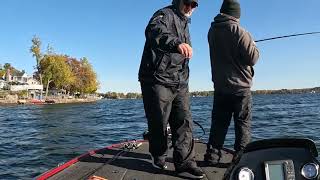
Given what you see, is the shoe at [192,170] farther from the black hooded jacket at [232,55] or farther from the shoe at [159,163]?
the black hooded jacket at [232,55]

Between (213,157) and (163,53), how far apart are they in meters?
1.54

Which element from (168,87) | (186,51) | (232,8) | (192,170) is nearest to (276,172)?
(186,51)

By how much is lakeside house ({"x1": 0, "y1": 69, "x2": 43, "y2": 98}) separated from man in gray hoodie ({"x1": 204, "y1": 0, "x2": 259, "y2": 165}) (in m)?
100.0

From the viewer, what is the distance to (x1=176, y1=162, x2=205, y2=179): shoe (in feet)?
15.4

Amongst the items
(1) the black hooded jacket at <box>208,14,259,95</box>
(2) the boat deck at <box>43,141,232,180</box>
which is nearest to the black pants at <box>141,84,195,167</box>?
(2) the boat deck at <box>43,141,232,180</box>

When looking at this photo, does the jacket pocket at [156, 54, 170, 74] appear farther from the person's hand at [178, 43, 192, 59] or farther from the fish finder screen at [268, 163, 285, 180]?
the fish finder screen at [268, 163, 285, 180]

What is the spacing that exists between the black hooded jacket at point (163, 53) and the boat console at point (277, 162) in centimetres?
Answer: 181

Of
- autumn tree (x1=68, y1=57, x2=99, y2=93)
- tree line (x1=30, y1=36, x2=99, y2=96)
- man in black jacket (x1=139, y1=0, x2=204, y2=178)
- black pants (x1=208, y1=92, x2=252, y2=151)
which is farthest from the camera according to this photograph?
autumn tree (x1=68, y1=57, x2=99, y2=93)

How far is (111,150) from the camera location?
21.7 ft

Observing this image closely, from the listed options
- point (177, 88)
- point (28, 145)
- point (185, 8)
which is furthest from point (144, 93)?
point (28, 145)

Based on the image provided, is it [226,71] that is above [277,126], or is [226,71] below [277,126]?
above

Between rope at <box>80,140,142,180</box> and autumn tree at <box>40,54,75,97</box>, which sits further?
autumn tree at <box>40,54,75,97</box>

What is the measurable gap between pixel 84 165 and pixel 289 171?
3.25 m

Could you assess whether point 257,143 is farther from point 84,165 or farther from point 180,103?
point 84,165
